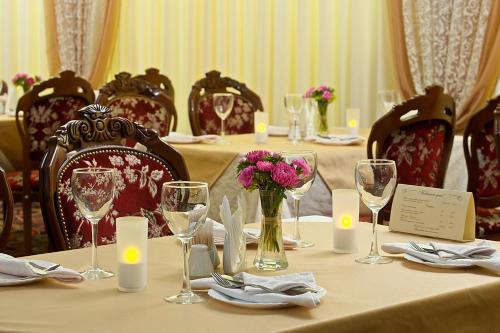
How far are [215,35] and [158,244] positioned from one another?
5.20 meters

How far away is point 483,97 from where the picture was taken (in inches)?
213

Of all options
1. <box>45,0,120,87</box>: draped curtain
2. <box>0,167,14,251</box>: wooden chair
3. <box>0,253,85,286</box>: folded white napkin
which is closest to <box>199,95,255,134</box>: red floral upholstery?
<box>45,0,120,87</box>: draped curtain

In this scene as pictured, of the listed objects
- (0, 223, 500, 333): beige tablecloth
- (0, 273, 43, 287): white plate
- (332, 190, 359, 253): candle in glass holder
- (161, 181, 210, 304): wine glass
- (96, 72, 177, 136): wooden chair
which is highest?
(96, 72, 177, 136): wooden chair

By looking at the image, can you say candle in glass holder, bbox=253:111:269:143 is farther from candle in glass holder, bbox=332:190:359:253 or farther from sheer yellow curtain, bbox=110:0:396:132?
candle in glass holder, bbox=332:190:359:253

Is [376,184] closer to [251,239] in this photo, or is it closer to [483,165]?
[251,239]

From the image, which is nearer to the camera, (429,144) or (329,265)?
(329,265)

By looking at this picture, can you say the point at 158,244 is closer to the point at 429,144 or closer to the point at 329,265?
the point at 329,265

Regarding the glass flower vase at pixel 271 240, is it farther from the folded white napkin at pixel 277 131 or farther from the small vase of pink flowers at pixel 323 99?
the folded white napkin at pixel 277 131

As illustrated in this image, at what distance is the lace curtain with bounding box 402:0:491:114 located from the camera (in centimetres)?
541

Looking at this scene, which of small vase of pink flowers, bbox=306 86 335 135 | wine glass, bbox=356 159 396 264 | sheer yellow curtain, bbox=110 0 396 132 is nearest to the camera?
wine glass, bbox=356 159 396 264

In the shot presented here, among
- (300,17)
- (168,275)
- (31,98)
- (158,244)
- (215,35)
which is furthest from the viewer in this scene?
(215,35)

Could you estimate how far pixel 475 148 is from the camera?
3.77m

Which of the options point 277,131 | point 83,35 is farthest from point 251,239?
point 83,35

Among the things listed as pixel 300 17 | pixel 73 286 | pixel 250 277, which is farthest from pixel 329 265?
pixel 300 17
